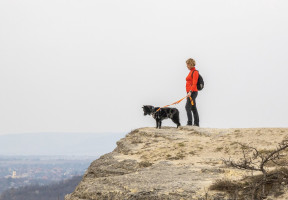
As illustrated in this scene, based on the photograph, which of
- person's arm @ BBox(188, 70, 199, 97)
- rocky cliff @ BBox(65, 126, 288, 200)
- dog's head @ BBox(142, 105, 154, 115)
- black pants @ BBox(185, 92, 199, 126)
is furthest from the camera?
dog's head @ BBox(142, 105, 154, 115)

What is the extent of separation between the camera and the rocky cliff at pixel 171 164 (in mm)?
8828

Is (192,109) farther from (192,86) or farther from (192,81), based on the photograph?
(192,81)

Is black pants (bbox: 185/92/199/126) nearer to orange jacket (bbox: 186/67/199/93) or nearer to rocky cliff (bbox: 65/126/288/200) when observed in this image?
orange jacket (bbox: 186/67/199/93)

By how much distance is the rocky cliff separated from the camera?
8.83 m

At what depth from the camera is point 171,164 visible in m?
11.7

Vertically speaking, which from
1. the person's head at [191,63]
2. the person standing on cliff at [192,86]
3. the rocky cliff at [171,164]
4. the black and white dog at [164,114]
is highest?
the person's head at [191,63]

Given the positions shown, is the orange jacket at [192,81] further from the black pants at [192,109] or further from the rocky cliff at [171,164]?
the rocky cliff at [171,164]

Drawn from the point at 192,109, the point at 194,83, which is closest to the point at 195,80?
the point at 194,83

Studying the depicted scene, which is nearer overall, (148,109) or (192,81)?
(192,81)

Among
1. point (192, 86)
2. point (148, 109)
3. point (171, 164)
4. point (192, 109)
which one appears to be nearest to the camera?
point (171, 164)

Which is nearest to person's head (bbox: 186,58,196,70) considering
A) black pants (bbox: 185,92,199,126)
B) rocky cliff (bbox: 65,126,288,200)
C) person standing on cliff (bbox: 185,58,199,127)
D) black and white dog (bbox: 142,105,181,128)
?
person standing on cliff (bbox: 185,58,199,127)

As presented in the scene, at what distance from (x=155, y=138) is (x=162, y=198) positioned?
7.73m

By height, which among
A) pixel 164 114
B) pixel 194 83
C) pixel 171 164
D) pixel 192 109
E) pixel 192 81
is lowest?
pixel 171 164

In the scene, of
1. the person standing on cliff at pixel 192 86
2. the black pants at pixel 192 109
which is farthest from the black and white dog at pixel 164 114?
the person standing on cliff at pixel 192 86
